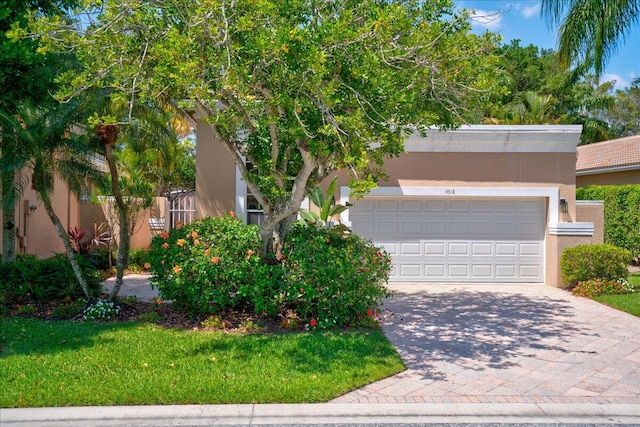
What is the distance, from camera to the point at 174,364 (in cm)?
685

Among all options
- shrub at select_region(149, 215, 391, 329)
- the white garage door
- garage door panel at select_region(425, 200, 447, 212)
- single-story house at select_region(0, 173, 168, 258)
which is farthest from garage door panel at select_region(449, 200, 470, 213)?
single-story house at select_region(0, 173, 168, 258)

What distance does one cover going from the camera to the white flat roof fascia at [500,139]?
13242mm

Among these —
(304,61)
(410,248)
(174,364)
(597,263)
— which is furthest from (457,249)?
(174,364)

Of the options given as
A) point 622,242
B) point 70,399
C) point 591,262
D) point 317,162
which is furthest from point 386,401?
point 622,242

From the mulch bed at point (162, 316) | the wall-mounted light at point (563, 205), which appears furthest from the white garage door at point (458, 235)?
the mulch bed at point (162, 316)

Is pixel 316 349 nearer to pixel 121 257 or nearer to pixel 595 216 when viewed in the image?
pixel 121 257

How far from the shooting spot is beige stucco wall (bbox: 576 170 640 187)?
69.6ft

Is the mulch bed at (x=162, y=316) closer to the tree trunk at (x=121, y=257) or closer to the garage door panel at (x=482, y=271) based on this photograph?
the tree trunk at (x=121, y=257)

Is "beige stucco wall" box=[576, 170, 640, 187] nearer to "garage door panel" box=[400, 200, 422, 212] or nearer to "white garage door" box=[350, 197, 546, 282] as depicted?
"white garage door" box=[350, 197, 546, 282]

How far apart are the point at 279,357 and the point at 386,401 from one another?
1673 millimetres

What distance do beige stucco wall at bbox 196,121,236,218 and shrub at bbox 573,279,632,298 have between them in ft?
26.0

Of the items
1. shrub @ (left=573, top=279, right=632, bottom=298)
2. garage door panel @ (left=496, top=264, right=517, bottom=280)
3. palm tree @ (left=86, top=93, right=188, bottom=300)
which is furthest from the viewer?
garage door panel @ (left=496, top=264, right=517, bottom=280)

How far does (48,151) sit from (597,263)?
10966 mm

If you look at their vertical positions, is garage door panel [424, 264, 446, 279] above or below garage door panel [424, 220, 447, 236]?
below
